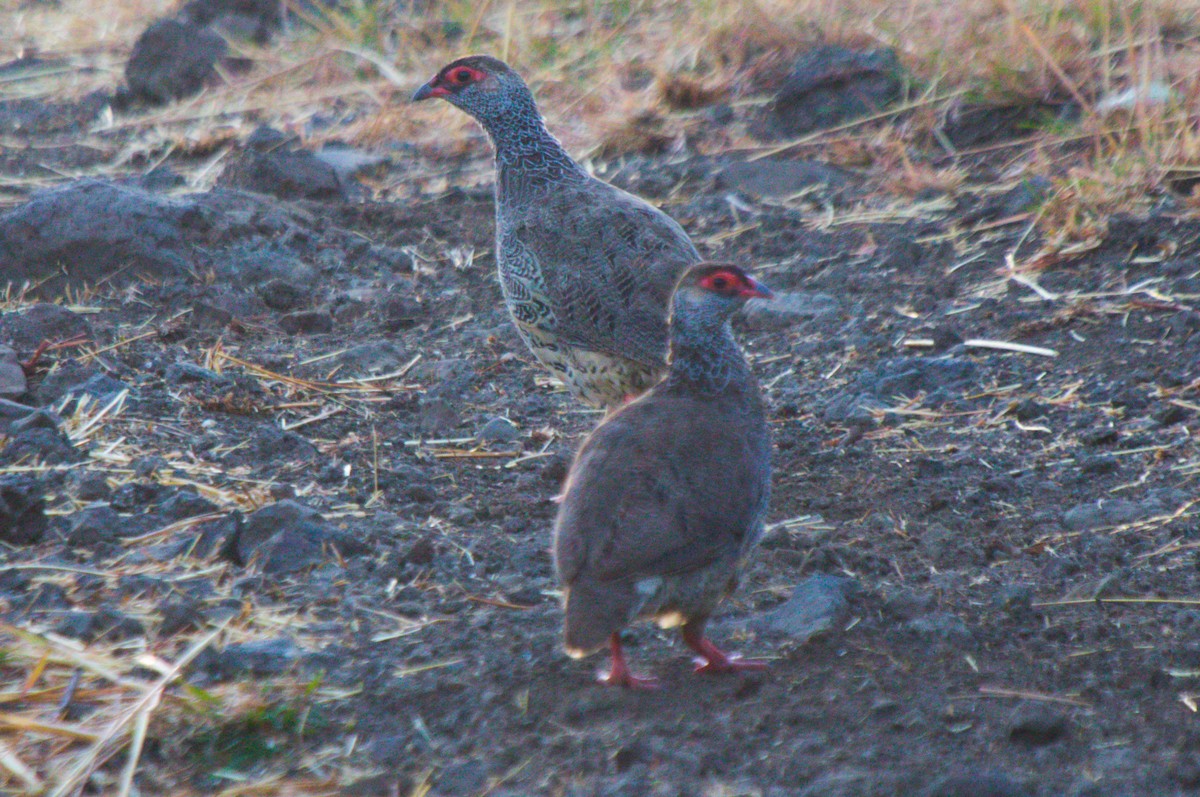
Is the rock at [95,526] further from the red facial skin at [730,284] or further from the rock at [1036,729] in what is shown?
the rock at [1036,729]

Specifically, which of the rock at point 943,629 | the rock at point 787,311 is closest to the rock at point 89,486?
the rock at point 943,629

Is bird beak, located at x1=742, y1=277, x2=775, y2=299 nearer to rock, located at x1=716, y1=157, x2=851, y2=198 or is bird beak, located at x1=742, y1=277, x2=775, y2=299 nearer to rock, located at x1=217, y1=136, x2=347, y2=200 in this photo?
rock, located at x1=716, y1=157, x2=851, y2=198

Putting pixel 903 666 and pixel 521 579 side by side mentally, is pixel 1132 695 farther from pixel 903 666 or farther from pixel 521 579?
pixel 521 579

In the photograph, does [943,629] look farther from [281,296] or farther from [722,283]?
[281,296]

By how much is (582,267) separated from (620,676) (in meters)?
2.39

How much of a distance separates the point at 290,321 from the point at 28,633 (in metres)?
3.54

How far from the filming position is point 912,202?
8109 mm

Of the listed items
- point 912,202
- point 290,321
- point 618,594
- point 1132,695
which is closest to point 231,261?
point 290,321

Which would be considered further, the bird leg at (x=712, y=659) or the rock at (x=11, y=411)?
the rock at (x=11, y=411)

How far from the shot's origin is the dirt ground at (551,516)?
3.54 m

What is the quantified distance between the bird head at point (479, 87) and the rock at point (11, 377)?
2.37 m

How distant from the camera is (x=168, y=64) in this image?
12.0m

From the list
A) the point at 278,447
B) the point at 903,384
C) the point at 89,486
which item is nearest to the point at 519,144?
the point at 278,447

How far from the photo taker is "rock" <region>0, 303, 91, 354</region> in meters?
6.36
